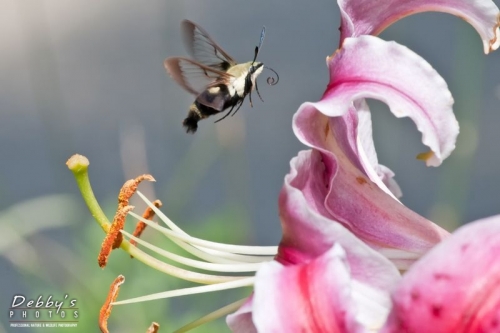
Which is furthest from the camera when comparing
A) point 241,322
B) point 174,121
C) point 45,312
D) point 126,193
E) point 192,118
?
point 174,121

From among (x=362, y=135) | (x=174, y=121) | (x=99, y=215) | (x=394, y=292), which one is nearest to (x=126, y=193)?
(x=99, y=215)

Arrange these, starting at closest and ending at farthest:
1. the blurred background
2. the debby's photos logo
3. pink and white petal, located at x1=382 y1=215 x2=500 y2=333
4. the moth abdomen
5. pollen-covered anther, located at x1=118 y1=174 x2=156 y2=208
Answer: pink and white petal, located at x1=382 y1=215 x2=500 y2=333 < pollen-covered anther, located at x1=118 y1=174 x2=156 y2=208 < the moth abdomen < the debby's photos logo < the blurred background

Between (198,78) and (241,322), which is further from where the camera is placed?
(198,78)

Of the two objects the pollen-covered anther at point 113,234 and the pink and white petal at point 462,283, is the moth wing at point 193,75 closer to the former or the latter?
the pollen-covered anther at point 113,234

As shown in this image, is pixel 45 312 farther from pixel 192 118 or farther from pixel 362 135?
pixel 362 135

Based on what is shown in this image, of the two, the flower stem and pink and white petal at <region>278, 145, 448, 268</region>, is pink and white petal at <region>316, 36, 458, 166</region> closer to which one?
pink and white petal at <region>278, 145, 448, 268</region>

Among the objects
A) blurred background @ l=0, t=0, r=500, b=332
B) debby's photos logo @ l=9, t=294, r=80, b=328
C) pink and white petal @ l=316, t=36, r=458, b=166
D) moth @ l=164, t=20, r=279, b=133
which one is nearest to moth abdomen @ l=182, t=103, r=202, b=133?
moth @ l=164, t=20, r=279, b=133

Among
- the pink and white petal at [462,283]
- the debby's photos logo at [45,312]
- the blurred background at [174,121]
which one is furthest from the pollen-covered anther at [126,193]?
the blurred background at [174,121]
